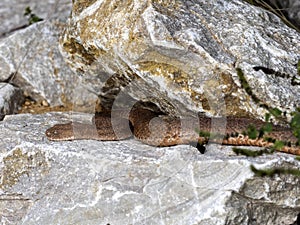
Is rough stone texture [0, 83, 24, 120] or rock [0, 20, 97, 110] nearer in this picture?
rough stone texture [0, 83, 24, 120]

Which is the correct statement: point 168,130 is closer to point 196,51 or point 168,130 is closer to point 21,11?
point 196,51

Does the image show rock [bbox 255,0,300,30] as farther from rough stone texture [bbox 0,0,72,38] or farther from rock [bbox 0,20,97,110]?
rough stone texture [bbox 0,0,72,38]

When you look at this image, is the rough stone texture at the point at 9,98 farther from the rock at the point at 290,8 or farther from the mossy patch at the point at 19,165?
the rock at the point at 290,8

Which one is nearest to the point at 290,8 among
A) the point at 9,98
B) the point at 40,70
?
the point at 40,70

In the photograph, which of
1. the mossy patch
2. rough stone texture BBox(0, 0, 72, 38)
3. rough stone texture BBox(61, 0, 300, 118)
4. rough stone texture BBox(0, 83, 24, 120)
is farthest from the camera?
rough stone texture BBox(0, 0, 72, 38)

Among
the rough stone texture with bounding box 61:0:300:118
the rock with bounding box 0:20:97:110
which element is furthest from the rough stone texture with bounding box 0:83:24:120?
the rough stone texture with bounding box 61:0:300:118

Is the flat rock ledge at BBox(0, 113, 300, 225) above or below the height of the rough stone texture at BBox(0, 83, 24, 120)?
above

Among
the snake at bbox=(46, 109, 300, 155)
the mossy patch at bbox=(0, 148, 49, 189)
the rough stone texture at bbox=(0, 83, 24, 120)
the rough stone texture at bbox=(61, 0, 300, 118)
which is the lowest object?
the rough stone texture at bbox=(0, 83, 24, 120)
